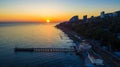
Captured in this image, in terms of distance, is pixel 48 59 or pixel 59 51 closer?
pixel 48 59


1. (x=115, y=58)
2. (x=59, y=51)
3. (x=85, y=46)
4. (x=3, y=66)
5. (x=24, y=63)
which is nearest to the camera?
(x=115, y=58)

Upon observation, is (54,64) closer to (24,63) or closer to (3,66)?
(24,63)

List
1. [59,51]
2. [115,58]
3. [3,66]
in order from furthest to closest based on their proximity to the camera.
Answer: [59,51], [3,66], [115,58]

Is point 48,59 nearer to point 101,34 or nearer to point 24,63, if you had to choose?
point 24,63

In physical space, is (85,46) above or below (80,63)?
above

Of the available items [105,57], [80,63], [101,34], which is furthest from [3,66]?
[101,34]

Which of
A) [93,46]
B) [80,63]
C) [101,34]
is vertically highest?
[101,34]

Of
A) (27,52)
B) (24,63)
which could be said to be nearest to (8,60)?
(24,63)

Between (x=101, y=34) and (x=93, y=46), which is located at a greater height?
(x=101, y=34)

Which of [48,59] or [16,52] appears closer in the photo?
[48,59]
